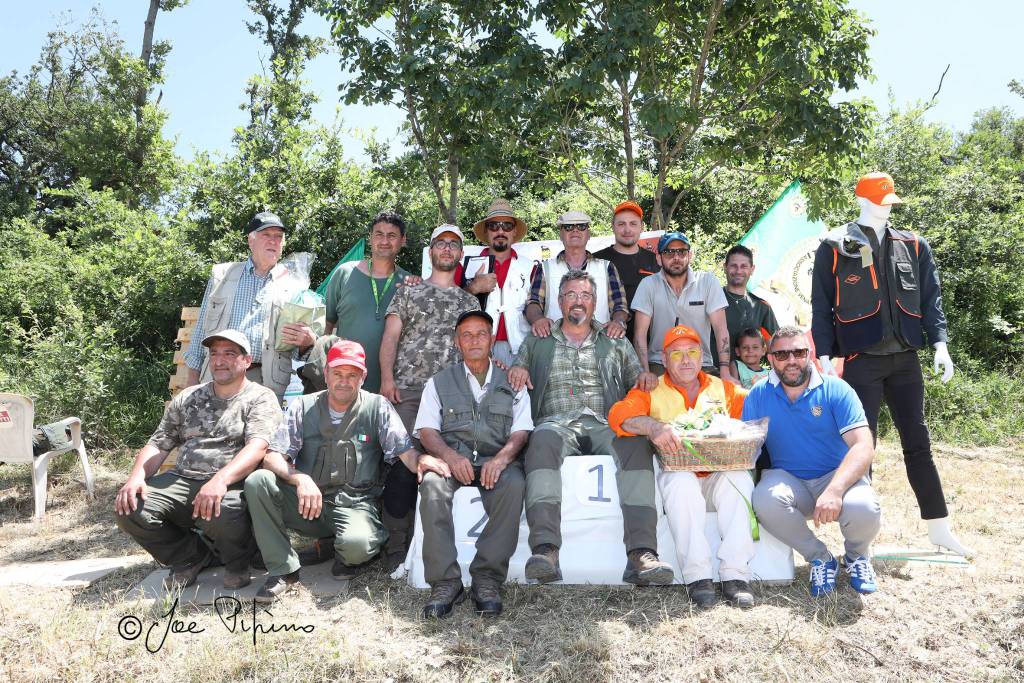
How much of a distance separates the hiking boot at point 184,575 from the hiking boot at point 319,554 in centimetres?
57

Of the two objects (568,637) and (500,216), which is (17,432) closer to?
(500,216)

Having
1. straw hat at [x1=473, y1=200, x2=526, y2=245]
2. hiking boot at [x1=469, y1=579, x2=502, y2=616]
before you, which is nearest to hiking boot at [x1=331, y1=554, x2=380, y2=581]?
hiking boot at [x1=469, y1=579, x2=502, y2=616]

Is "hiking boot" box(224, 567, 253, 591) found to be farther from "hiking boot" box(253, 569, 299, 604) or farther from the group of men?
"hiking boot" box(253, 569, 299, 604)

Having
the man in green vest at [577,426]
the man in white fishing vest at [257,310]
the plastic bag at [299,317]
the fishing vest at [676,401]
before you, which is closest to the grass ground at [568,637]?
the man in green vest at [577,426]

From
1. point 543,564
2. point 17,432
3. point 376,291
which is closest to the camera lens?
point 543,564

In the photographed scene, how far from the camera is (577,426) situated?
437 centimetres

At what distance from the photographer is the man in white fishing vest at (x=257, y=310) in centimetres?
495

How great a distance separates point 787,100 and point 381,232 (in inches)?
145

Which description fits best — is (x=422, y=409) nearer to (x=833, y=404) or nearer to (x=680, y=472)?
(x=680, y=472)

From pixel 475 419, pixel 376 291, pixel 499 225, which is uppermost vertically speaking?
pixel 499 225

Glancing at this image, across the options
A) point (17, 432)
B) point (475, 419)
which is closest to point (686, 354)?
point (475, 419)

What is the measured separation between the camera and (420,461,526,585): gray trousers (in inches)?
148

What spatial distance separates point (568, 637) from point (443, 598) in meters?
0.66

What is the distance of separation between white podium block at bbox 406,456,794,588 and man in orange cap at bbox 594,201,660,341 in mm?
1649
